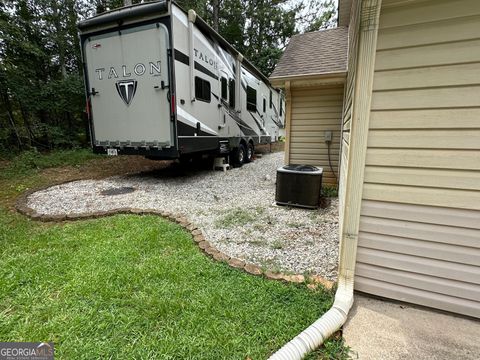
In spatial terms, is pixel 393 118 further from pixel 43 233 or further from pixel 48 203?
pixel 48 203

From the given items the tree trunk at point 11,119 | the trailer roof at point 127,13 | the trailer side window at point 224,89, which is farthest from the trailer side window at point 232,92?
the tree trunk at point 11,119

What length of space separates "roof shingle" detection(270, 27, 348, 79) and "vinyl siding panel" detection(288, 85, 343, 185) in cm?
45

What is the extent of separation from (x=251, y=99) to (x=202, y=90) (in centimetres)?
326

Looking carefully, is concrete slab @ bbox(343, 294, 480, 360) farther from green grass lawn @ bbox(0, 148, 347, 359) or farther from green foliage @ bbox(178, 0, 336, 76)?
green foliage @ bbox(178, 0, 336, 76)

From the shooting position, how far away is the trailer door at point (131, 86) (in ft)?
14.5

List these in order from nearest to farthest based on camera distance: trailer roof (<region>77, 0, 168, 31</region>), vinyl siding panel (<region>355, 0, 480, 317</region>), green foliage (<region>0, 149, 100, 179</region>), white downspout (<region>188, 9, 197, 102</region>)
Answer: vinyl siding panel (<region>355, 0, 480, 317</region>), trailer roof (<region>77, 0, 168, 31</region>), white downspout (<region>188, 9, 197, 102</region>), green foliage (<region>0, 149, 100, 179</region>)

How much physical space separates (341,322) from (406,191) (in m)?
0.98

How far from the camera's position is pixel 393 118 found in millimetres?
1662

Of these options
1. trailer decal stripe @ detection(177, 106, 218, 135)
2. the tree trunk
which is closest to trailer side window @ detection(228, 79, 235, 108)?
trailer decal stripe @ detection(177, 106, 218, 135)

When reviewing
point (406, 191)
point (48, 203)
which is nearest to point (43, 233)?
point (48, 203)

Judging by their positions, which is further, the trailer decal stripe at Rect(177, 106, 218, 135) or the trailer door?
the trailer decal stripe at Rect(177, 106, 218, 135)

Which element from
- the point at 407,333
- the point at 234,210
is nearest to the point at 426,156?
the point at 407,333

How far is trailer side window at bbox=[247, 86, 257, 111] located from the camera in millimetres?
7984

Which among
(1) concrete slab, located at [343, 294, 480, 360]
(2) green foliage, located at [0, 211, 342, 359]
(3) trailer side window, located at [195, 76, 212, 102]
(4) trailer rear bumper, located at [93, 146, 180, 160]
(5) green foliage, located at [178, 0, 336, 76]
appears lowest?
(1) concrete slab, located at [343, 294, 480, 360]
